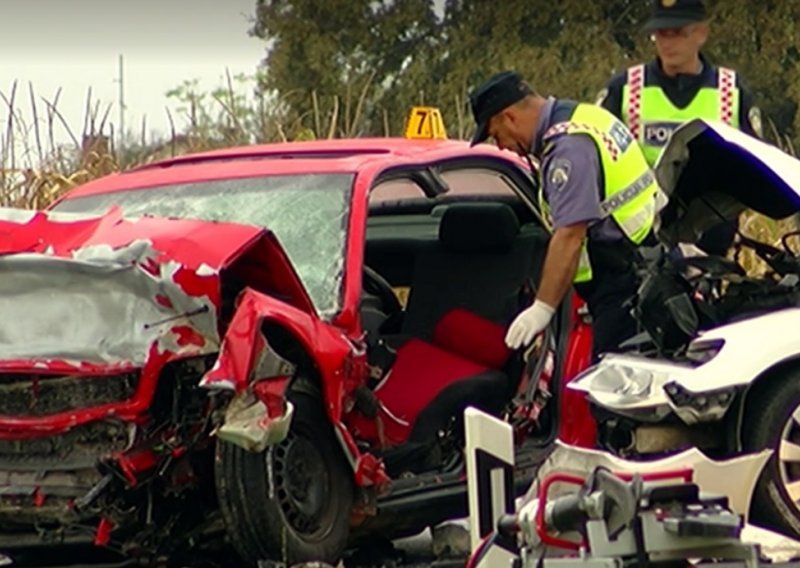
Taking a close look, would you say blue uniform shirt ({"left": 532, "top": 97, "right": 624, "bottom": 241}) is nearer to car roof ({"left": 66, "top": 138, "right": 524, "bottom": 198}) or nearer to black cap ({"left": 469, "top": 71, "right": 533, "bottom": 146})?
black cap ({"left": 469, "top": 71, "right": 533, "bottom": 146})

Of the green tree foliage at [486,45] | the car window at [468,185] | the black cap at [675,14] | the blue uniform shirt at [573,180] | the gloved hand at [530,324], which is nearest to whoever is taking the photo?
the blue uniform shirt at [573,180]

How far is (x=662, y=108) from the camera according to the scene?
28.7 feet

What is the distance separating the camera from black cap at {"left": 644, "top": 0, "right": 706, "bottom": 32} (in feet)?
28.2

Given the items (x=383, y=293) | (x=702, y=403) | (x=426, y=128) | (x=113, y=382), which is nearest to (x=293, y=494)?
(x=113, y=382)

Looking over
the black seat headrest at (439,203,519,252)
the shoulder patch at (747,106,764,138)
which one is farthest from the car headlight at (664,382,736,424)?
the shoulder patch at (747,106,764,138)

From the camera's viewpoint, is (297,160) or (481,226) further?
(481,226)

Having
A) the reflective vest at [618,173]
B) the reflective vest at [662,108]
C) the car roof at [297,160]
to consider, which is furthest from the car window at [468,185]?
the reflective vest at [662,108]

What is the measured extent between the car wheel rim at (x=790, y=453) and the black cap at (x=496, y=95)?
2.16 m

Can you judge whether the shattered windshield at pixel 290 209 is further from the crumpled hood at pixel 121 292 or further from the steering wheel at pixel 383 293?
the steering wheel at pixel 383 293

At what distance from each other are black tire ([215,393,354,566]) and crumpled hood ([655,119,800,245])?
1.51 metres

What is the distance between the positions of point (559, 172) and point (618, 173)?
0.91 ft

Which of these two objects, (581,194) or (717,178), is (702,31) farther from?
(717,178)

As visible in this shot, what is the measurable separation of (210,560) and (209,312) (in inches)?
45.8

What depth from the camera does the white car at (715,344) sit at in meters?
6.33
